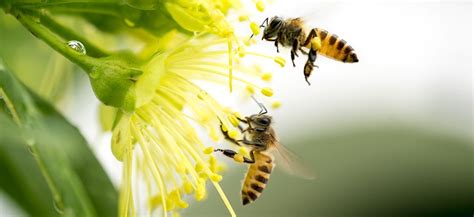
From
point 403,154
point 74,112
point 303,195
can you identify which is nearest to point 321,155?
point 303,195

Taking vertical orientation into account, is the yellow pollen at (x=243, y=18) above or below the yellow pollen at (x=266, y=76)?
above

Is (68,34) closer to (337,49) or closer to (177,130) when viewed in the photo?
(177,130)

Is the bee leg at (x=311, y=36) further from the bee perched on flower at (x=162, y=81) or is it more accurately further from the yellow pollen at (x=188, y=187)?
the yellow pollen at (x=188, y=187)

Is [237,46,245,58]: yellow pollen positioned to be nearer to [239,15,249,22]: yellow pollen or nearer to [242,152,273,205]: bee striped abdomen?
[239,15,249,22]: yellow pollen

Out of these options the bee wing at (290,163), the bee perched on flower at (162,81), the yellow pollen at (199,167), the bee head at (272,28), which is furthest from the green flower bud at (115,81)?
the bee wing at (290,163)

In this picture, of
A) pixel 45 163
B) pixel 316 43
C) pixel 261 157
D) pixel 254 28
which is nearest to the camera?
pixel 45 163

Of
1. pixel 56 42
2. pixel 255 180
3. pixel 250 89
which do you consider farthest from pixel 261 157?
pixel 56 42
